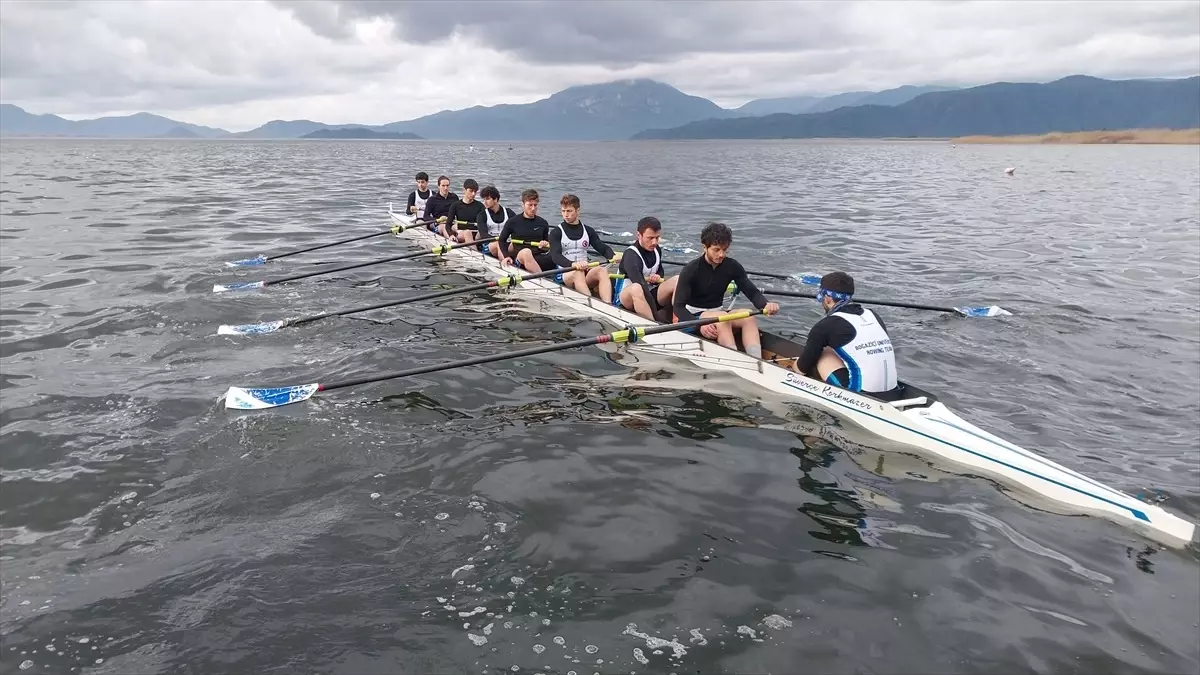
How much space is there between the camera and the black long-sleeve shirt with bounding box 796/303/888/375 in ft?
25.5

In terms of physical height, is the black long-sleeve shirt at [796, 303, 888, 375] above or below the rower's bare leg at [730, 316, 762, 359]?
above

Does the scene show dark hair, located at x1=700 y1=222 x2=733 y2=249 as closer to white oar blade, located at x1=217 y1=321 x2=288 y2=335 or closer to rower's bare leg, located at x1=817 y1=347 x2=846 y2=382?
rower's bare leg, located at x1=817 y1=347 x2=846 y2=382

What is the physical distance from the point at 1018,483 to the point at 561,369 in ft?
20.6

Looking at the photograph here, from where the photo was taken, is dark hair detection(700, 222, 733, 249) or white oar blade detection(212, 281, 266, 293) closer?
dark hair detection(700, 222, 733, 249)

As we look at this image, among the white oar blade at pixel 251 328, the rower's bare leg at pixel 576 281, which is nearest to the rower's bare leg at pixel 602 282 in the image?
the rower's bare leg at pixel 576 281

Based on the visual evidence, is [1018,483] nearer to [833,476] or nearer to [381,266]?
[833,476]

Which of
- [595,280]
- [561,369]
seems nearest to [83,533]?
[561,369]

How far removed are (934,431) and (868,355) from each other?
1112 millimetres

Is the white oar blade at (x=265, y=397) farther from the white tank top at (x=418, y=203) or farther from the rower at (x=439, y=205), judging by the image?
the white tank top at (x=418, y=203)

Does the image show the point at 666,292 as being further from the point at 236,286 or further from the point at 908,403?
the point at 236,286

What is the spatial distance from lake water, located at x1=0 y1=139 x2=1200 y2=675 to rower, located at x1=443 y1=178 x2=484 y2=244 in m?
4.45

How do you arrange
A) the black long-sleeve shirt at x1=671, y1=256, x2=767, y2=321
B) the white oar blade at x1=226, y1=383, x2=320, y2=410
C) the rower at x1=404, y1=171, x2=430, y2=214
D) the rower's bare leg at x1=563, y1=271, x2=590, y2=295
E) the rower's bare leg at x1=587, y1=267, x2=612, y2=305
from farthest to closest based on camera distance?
the rower at x1=404, y1=171, x2=430, y2=214 → the rower's bare leg at x1=563, y1=271, x2=590, y2=295 → the rower's bare leg at x1=587, y1=267, x2=612, y2=305 → the black long-sleeve shirt at x1=671, y1=256, x2=767, y2=321 → the white oar blade at x1=226, y1=383, x2=320, y2=410

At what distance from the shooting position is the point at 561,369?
34.4 ft

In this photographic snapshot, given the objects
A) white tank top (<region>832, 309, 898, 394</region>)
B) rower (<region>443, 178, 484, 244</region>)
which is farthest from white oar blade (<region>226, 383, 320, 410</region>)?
rower (<region>443, 178, 484, 244</region>)
